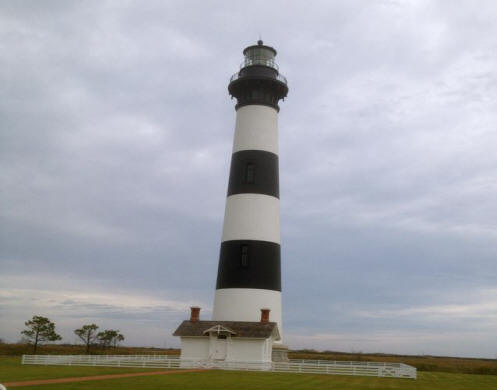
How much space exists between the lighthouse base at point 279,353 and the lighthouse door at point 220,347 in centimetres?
340

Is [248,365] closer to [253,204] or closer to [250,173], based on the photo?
[253,204]

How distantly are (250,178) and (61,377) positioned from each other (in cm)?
1661

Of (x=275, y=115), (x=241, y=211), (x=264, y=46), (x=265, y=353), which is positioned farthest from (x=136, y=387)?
(x=264, y=46)

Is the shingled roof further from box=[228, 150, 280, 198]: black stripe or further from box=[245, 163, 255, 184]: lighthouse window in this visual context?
box=[245, 163, 255, 184]: lighthouse window

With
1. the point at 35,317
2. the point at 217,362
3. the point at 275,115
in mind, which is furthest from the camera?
the point at 35,317

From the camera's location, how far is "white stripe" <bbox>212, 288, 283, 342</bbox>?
30103mm

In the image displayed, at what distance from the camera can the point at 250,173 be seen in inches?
1283

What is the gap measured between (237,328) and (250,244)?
16.6ft

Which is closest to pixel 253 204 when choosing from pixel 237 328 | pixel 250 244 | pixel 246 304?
pixel 250 244

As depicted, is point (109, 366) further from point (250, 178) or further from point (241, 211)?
point (250, 178)

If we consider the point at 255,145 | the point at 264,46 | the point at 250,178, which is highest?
the point at 264,46

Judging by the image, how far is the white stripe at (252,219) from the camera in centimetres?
3145

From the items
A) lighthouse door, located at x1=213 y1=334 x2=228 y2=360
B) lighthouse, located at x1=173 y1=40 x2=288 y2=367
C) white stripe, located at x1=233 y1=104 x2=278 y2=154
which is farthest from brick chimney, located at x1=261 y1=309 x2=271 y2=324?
white stripe, located at x1=233 y1=104 x2=278 y2=154

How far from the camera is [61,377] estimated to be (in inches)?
792
